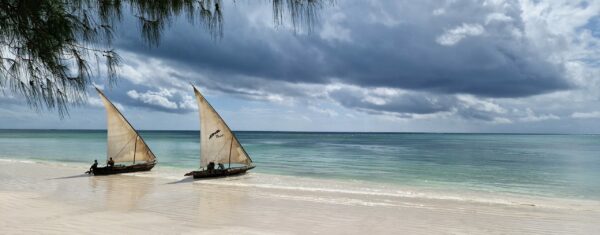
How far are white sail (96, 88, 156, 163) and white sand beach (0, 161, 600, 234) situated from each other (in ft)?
23.3

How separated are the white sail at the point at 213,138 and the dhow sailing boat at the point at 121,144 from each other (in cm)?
634

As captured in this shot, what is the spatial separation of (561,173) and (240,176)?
28.7 meters

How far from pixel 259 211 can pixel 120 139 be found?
18.8 metres

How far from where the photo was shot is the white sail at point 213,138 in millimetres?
27000

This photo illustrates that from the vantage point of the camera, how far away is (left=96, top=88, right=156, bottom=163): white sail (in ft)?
97.1

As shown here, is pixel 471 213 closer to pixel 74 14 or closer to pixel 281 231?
pixel 281 231

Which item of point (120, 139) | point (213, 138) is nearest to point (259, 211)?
point (213, 138)

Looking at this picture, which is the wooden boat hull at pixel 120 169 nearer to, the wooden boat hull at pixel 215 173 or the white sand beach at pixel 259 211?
the white sand beach at pixel 259 211

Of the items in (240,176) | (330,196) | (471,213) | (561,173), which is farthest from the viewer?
(561,173)

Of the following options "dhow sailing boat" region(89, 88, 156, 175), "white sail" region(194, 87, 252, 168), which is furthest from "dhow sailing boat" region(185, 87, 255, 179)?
"dhow sailing boat" region(89, 88, 156, 175)

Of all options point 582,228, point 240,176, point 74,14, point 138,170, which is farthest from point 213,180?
point 74,14

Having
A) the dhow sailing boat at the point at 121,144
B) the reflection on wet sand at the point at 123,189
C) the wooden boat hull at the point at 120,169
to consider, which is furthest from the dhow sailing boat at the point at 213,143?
the dhow sailing boat at the point at 121,144

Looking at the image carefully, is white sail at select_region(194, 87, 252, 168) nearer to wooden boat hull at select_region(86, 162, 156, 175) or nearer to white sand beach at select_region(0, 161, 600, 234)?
white sand beach at select_region(0, 161, 600, 234)

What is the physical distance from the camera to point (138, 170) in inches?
1222
